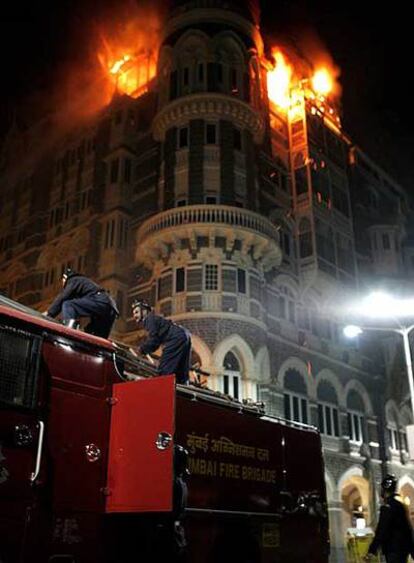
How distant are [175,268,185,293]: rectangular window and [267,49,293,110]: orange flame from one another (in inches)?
558

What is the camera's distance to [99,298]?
9.12 m

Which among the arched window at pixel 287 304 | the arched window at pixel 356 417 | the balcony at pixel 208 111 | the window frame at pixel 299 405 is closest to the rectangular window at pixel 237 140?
the balcony at pixel 208 111

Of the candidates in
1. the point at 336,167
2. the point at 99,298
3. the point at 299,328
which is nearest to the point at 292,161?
the point at 336,167

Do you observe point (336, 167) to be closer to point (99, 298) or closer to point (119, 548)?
point (99, 298)

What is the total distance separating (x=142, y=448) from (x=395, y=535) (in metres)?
4.67

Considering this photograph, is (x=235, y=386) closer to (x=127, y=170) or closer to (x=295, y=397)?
(x=295, y=397)

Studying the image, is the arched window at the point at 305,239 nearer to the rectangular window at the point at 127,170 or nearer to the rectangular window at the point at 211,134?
the rectangular window at the point at 211,134

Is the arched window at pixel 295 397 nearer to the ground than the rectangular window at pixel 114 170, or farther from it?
nearer to the ground

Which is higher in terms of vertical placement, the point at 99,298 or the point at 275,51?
the point at 275,51

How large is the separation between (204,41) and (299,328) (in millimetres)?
15842

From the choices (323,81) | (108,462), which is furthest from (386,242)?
(108,462)

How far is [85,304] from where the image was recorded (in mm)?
8945

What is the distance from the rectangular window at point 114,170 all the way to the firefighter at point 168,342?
81.3 ft

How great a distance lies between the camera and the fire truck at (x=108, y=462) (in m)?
5.75
